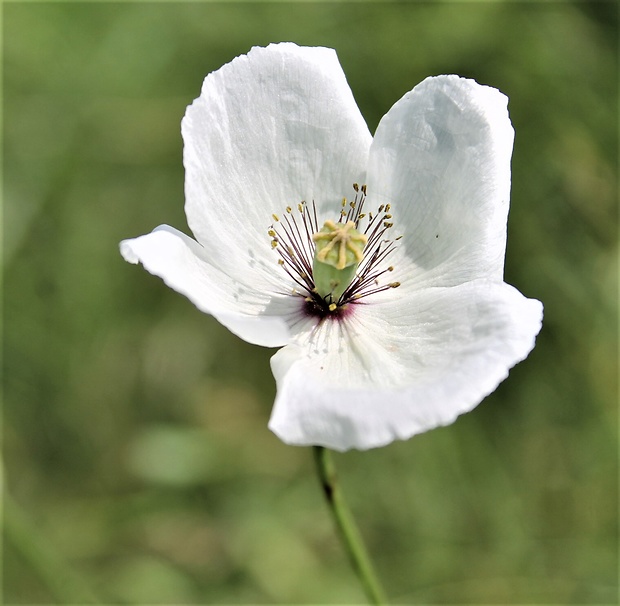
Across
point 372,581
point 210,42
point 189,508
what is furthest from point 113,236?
point 372,581

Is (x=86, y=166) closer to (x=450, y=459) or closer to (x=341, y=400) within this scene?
(x=450, y=459)

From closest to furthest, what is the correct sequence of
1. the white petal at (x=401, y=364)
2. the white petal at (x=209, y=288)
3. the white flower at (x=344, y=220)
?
the white petal at (x=401, y=364)
the white petal at (x=209, y=288)
the white flower at (x=344, y=220)

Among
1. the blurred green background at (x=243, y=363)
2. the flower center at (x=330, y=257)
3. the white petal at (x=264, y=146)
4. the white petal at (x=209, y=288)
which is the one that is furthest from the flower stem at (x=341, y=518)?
the blurred green background at (x=243, y=363)

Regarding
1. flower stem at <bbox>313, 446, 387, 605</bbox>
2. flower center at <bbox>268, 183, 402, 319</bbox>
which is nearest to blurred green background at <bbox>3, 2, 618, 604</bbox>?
flower stem at <bbox>313, 446, 387, 605</bbox>

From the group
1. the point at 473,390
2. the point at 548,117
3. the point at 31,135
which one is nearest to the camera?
the point at 473,390

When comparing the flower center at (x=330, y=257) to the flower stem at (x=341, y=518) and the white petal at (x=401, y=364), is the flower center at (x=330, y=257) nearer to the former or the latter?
the white petal at (x=401, y=364)

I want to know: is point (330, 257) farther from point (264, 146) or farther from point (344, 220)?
point (264, 146)

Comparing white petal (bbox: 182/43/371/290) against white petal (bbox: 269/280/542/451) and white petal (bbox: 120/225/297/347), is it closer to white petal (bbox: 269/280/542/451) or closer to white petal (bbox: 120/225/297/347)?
white petal (bbox: 120/225/297/347)
